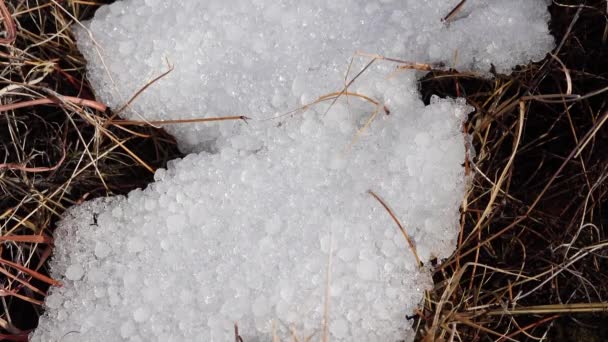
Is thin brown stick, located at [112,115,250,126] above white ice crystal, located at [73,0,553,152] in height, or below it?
below

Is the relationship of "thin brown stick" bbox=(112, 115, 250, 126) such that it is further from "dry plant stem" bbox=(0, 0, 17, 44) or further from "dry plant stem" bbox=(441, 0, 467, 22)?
"dry plant stem" bbox=(441, 0, 467, 22)

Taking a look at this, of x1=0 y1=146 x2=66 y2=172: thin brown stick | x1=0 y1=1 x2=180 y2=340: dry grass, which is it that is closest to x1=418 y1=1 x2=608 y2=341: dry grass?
x1=0 y1=1 x2=180 y2=340: dry grass

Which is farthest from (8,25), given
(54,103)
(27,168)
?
(27,168)

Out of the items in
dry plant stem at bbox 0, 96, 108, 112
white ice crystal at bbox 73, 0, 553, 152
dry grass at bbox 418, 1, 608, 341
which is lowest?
dry grass at bbox 418, 1, 608, 341

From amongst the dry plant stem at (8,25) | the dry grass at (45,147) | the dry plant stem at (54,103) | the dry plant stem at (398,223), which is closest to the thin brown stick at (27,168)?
the dry grass at (45,147)

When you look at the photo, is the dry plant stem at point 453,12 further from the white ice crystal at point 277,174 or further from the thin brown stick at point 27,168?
the thin brown stick at point 27,168

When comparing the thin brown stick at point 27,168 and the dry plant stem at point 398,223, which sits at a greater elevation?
the thin brown stick at point 27,168

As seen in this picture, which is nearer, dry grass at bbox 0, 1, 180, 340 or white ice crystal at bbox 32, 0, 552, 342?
white ice crystal at bbox 32, 0, 552, 342

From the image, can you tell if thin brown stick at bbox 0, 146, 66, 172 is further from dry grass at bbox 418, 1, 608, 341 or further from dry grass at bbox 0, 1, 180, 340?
dry grass at bbox 418, 1, 608, 341
